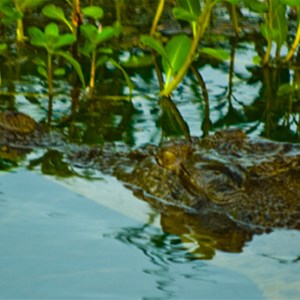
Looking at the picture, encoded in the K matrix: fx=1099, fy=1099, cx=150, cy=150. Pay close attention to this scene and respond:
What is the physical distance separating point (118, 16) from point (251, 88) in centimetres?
129

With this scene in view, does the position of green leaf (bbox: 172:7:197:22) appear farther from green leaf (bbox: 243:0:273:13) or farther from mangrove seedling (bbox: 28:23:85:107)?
green leaf (bbox: 243:0:273:13)

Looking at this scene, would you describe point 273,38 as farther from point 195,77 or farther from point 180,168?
point 180,168

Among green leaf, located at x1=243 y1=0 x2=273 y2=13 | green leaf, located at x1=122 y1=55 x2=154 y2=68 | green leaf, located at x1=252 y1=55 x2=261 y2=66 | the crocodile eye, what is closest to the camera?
the crocodile eye

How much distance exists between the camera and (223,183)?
3904mm

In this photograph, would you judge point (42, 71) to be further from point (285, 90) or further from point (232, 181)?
point (232, 181)

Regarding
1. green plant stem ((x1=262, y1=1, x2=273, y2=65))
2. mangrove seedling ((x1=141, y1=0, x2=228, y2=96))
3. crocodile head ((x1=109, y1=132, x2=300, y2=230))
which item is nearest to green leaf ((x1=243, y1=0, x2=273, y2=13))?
green plant stem ((x1=262, y1=1, x2=273, y2=65))

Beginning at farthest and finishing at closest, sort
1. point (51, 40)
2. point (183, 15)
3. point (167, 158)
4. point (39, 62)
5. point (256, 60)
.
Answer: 1. point (256, 60)
2. point (39, 62)
3. point (51, 40)
4. point (183, 15)
5. point (167, 158)

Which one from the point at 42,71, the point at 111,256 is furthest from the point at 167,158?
the point at 42,71

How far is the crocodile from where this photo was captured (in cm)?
388

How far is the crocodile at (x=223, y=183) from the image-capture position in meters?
3.88

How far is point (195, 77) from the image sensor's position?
5.92 m

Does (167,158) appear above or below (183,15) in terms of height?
below

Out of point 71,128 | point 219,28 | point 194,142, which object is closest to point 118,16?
point 219,28

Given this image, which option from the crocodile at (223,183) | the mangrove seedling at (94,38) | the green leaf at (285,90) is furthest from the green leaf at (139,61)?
the crocodile at (223,183)
